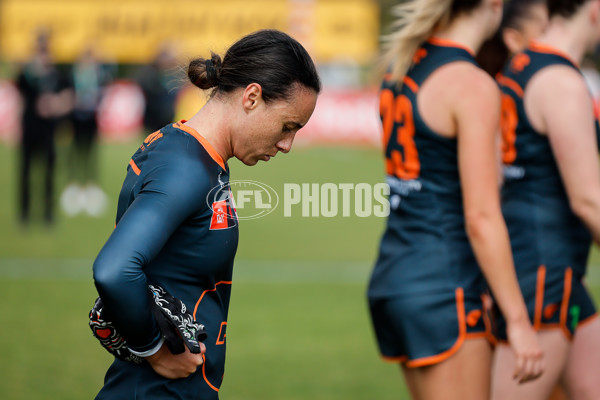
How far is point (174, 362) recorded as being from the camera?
2.20 metres

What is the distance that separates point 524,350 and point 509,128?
3.35 ft

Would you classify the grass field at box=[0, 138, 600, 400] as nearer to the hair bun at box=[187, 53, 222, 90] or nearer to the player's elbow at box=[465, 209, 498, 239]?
the hair bun at box=[187, 53, 222, 90]

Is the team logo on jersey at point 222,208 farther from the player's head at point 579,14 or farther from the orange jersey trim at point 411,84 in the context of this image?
the player's head at point 579,14

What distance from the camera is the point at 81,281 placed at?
857 cm

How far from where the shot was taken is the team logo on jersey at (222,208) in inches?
86.6

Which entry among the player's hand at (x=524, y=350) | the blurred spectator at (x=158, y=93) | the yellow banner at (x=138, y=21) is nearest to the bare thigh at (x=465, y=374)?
the player's hand at (x=524, y=350)

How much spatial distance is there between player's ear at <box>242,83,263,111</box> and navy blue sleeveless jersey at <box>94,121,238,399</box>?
0.54 ft

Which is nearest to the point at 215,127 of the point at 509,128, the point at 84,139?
the point at 509,128

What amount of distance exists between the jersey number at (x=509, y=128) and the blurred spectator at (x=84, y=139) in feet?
38.2

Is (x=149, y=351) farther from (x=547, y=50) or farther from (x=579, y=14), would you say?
(x=579, y=14)

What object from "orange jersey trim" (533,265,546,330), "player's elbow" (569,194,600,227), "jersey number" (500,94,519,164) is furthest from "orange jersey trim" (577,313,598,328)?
"jersey number" (500,94,519,164)

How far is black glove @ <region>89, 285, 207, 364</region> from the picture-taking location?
212cm

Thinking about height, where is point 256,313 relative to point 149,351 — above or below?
below

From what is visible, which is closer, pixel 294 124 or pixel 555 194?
pixel 294 124
